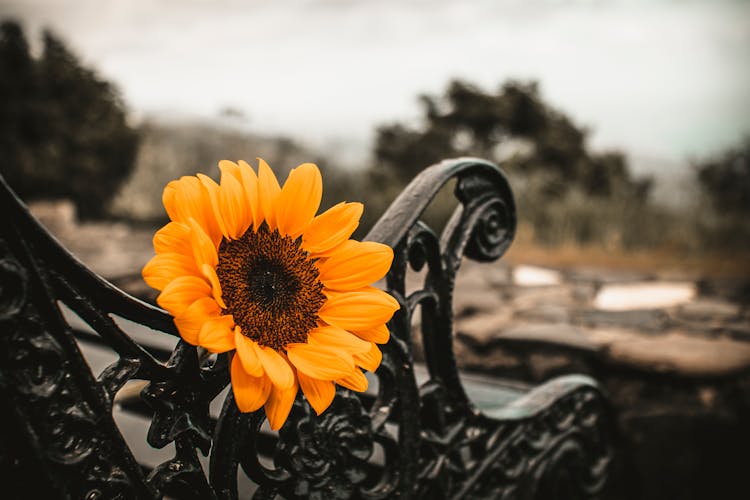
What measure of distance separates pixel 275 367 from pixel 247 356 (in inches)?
1.5

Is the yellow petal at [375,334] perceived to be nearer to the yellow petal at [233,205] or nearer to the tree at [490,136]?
the yellow petal at [233,205]

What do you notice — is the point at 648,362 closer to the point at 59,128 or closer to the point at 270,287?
the point at 270,287

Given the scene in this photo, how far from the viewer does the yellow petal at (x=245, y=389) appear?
2.05 feet

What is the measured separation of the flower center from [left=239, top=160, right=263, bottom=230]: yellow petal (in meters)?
0.02

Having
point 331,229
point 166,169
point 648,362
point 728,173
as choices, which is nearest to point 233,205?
point 331,229

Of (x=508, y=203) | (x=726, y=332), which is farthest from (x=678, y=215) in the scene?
(x=508, y=203)

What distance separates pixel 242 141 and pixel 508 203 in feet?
34.6

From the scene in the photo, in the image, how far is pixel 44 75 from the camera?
699 cm

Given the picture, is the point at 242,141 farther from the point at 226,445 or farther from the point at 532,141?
the point at 226,445

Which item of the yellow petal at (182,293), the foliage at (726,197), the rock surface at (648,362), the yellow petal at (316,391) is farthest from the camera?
the foliage at (726,197)

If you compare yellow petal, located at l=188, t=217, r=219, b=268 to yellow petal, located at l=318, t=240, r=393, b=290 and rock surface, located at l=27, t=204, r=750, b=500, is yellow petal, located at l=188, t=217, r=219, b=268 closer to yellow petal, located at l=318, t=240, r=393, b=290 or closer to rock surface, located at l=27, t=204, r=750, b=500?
yellow petal, located at l=318, t=240, r=393, b=290

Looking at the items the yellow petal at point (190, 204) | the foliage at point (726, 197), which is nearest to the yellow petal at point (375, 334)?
the yellow petal at point (190, 204)

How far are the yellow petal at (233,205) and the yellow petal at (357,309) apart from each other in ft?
0.47

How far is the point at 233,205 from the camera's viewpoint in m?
0.68
